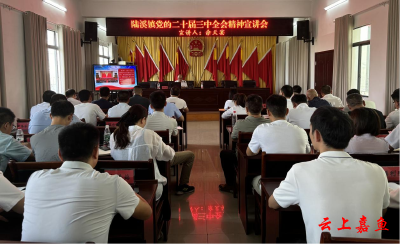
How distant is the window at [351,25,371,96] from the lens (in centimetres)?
725

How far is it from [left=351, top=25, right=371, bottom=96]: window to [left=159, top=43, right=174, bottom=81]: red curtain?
650 cm

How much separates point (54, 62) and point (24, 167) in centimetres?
636

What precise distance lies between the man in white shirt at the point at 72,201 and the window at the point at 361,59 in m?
6.97

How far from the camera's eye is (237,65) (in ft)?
40.9

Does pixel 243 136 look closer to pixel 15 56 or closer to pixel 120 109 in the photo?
pixel 120 109

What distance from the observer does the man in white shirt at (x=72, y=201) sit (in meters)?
1.29

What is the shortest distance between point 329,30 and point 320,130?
745cm

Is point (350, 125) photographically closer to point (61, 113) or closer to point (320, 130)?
point (320, 130)

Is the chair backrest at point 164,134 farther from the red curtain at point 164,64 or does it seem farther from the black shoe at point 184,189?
the red curtain at point 164,64

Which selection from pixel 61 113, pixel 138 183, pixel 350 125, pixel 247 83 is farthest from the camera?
pixel 247 83

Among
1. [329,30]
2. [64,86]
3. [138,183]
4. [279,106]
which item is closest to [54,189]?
[138,183]

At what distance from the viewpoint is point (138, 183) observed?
207 centimetres

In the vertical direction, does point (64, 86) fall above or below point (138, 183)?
above

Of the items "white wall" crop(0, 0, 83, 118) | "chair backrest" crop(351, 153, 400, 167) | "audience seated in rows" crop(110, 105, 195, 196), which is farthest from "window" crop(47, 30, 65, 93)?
"chair backrest" crop(351, 153, 400, 167)
